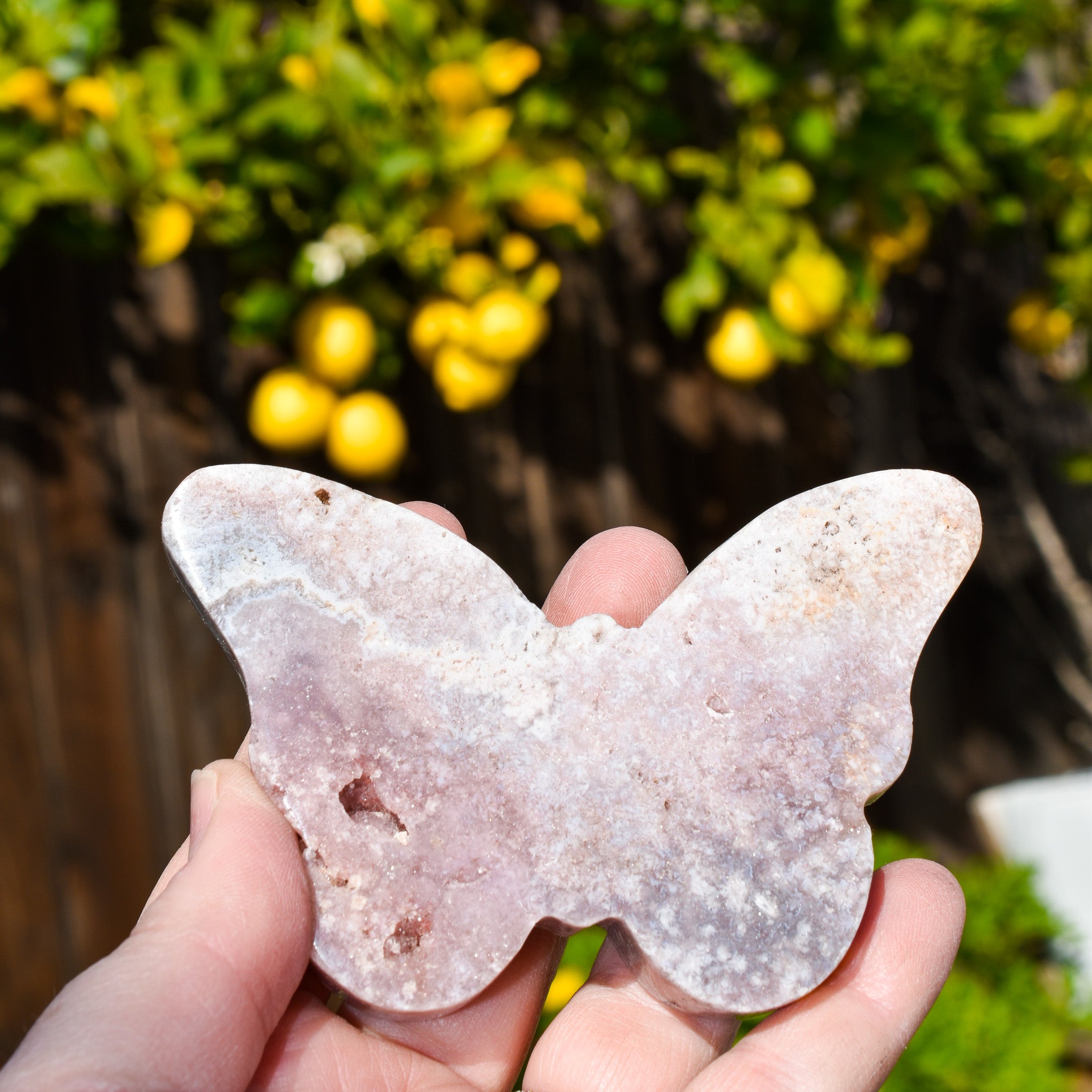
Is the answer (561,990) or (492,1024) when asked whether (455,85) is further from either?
(561,990)

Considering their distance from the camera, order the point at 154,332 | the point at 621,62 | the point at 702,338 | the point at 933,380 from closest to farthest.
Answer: the point at 621,62 → the point at 154,332 → the point at 702,338 → the point at 933,380

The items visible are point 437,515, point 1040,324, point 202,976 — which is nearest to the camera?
point 202,976

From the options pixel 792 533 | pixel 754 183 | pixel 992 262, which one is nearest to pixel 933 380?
pixel 992 262

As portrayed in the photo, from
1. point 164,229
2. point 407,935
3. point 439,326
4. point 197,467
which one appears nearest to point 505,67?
point 439,326

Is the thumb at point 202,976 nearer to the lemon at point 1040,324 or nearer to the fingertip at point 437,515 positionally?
the fingertip at point 437,515

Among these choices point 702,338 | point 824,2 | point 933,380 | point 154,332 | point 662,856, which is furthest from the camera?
point 933,380

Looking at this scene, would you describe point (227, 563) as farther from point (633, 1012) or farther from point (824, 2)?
point (824, 2)
